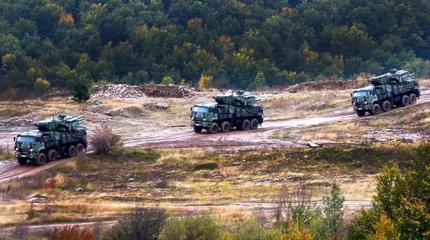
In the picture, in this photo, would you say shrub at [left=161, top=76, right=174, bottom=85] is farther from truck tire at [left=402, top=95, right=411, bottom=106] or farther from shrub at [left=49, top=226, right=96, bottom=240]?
shrub at [left=49, top=226, right=96, bottom=240]

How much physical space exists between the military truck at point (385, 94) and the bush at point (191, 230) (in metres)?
27.0

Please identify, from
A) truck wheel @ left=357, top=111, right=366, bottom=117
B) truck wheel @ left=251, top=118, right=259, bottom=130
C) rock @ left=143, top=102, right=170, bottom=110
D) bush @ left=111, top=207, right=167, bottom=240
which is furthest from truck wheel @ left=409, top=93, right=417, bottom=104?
bush @ left=111, top=207, right=167, bottom=240

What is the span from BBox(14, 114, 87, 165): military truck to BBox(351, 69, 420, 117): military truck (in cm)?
1886

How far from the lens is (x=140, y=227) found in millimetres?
29812

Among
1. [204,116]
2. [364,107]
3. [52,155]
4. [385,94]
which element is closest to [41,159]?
[52,155]

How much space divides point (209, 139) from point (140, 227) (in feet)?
63.0

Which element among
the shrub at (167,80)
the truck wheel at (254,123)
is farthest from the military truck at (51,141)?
the shrub at (167,80)

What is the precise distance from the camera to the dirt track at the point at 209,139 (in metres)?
43.8

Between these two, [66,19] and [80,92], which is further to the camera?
[66,19]

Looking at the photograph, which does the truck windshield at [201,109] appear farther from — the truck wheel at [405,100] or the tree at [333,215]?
the tree at [333,215]

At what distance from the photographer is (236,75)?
9794cm

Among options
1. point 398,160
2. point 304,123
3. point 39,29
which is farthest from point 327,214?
point 39,29

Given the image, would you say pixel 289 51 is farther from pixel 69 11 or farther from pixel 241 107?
pixel 241 107

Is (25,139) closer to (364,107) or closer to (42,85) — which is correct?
(364,107)
